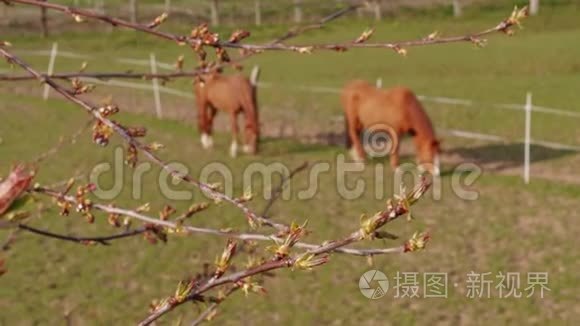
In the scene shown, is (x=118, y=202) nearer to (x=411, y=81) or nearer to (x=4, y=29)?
(x=411, y=81)

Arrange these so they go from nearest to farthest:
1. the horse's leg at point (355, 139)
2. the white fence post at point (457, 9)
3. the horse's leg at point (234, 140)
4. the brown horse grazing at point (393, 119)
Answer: the brown horse grazing at point (393, 119)
the horse's leg at point (355, 139)
the horse's leg at point (234, 140)
the white fence post at point (457, 9)

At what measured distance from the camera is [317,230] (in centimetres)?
809

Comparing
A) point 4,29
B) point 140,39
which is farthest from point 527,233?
point 4,29

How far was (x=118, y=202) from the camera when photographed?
9.20 m

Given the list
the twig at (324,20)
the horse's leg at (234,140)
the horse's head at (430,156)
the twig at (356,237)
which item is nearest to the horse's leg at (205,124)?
the horse's leg at (234,140)

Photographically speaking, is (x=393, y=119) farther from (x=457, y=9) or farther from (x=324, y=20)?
(x=457, y=9)

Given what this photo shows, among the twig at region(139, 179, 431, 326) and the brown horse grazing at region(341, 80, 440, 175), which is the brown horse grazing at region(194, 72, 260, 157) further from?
the twig at region(139, 179, 431, 326)

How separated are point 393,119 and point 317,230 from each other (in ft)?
9.31

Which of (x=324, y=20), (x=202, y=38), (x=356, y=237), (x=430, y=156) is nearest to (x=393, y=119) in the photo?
(x=430, y=156)

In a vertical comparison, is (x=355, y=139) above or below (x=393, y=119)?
below

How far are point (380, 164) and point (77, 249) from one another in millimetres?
4545

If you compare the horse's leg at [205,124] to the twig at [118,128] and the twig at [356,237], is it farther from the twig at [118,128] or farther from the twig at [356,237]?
the twig at [356,237]

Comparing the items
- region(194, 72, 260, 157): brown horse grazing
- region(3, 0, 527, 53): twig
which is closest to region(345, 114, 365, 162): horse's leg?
region(194, 72, 260, 157): brown horse grazing

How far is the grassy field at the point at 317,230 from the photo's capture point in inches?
241
